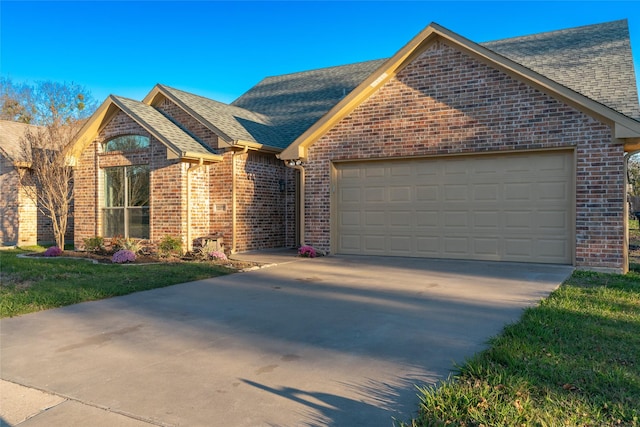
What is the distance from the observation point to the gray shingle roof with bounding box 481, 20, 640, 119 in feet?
34.2

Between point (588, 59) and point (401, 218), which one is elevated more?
point (588, 59)

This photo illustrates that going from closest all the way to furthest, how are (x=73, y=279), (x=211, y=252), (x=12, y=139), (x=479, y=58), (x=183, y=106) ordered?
(x=73, y=279) < (x=479, y=58) < (x=211, y=252) < (x=183, y=106) < (x=12, y=139)

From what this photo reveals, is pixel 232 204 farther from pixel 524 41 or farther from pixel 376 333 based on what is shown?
pixel 524 41

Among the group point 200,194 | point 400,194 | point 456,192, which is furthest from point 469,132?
point 200,194

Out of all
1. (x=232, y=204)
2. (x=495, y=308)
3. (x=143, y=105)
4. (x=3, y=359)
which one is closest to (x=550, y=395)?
(x=495, y=308)

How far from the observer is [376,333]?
211 inches

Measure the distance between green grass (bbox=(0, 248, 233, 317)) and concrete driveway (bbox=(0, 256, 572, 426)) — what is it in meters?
0.47

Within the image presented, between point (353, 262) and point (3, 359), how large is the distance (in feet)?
25.8

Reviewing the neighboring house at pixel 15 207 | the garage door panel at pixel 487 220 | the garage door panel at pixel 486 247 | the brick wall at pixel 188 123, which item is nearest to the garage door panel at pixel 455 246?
the garage door panel at pixel 486 247

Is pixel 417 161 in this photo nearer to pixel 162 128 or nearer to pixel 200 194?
pixel 200 194

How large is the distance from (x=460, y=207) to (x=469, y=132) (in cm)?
179

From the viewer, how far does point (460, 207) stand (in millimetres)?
11453

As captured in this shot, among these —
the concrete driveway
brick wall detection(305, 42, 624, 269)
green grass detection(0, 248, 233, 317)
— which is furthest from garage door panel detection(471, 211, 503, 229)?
green grass detection(0, 248, 233, 317)

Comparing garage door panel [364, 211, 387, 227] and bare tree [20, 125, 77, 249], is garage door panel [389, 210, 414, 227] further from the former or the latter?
bare tree [20, 125, 77, 249]
